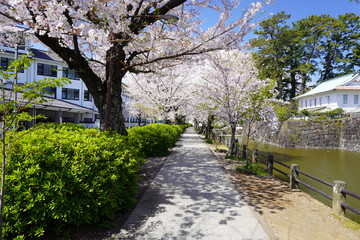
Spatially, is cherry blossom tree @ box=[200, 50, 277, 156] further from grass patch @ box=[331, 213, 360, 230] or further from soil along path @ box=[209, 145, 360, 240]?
grass patch @ box=[331, 213, 360, 230]

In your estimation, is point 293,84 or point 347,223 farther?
point 293,84

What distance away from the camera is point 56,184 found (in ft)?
10.4

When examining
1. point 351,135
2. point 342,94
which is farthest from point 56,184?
point 342,94

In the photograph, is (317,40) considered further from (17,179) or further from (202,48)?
(17,179)

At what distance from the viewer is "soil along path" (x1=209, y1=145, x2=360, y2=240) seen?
4078 millimetres

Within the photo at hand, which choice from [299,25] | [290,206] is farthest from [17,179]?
[299,25]

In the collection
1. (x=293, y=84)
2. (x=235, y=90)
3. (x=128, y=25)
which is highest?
(x=293, y=84)

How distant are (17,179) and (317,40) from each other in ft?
169

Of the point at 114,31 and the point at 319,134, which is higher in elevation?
the point at 114,31

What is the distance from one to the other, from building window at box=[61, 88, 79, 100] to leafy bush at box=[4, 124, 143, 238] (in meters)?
31.7

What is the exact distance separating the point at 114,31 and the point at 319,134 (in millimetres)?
27598

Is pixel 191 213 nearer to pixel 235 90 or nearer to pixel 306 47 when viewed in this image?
pixel 235 90

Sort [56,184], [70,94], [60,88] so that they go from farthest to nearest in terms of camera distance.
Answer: [70,94]
[60,88]
[56,184]

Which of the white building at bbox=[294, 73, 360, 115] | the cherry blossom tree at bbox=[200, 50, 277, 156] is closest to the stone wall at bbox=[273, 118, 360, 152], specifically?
the white building at bbox=[294, 73, 360, 115]
